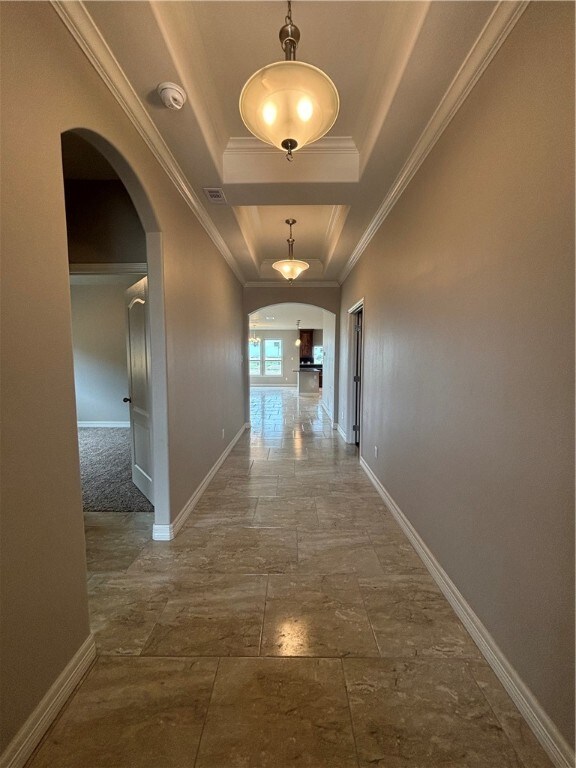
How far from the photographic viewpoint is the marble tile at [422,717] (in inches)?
44.3

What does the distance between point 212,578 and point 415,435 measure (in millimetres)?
1706

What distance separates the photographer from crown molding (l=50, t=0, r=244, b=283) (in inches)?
49.7

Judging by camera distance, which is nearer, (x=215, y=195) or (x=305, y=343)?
(x=215, y=195)

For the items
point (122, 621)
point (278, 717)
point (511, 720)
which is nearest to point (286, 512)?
point (122, 621)

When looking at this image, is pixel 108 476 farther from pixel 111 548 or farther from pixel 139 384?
pixel 111 548

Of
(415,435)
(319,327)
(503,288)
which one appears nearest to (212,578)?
(415,435)

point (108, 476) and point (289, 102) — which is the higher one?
point (289, 102)

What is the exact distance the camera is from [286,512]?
2.91 meters

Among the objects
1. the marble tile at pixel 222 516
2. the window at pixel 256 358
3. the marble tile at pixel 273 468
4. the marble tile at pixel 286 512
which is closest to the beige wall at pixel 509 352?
the marble tile at pixel 286 512

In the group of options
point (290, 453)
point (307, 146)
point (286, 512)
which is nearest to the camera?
point (307, 146)

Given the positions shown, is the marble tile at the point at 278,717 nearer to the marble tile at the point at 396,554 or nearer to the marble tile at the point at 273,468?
the marble tile at the point at 396,554

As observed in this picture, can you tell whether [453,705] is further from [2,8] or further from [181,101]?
[181,101]

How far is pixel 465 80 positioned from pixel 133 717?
321cm

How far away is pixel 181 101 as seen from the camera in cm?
172
